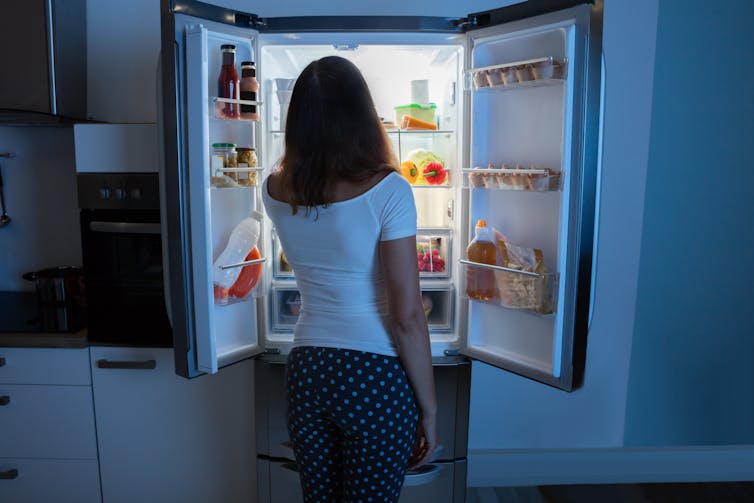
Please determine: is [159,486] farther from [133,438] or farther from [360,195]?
[360,195]

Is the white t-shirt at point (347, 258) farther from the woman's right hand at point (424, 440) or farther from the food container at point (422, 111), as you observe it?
the food container at point (422, 111)

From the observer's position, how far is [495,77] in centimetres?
161

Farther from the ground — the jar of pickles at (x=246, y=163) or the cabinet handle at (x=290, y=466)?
the jar of pickles at (x=246, y=163)

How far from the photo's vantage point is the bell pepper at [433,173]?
6.13 feet

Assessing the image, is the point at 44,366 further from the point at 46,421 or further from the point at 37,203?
the point at 37,203

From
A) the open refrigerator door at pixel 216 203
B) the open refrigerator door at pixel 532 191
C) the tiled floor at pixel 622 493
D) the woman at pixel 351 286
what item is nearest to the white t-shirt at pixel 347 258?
the woman at pixel 351 286

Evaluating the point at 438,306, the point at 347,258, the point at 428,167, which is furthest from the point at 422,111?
the point at 347,258

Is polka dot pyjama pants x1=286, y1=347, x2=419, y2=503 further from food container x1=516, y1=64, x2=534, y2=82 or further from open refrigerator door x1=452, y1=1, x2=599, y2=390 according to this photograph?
food container x1=516, y1=64, x2=534, y2=82

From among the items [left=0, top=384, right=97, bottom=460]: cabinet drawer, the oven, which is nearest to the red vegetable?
the oven

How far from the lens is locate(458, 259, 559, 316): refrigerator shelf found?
1588mm

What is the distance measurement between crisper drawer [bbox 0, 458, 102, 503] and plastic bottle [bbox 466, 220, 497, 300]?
58.6 inches

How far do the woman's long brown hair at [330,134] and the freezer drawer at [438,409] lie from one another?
842 mm

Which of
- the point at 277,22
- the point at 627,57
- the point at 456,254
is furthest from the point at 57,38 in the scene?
the point at 627,57

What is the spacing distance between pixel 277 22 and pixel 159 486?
166 centimetres
